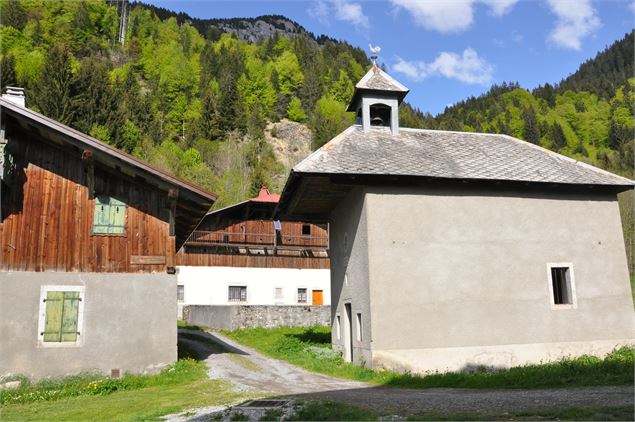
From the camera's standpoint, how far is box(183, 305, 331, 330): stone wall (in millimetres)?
28578

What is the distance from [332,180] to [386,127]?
4.95 metres

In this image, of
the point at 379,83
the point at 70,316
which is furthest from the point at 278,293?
the point at 70,316

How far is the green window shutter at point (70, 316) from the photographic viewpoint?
1346 cm

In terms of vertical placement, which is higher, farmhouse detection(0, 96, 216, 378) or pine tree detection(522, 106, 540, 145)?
pine tree detection(522, 106, 540, 145)

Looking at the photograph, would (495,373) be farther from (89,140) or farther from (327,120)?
(327,120)

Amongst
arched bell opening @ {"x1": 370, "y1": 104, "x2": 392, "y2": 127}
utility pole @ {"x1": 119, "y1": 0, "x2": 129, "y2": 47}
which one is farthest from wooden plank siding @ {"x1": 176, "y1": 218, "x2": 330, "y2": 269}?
utility pole @ {"x1": 119, "y1": 0, "x2": 129, "y2": 47}

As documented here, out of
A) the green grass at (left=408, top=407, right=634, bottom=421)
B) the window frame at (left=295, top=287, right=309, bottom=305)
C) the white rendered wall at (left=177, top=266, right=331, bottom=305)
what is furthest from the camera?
the window frame at (left=295, top=287, right=309, bottom=305)

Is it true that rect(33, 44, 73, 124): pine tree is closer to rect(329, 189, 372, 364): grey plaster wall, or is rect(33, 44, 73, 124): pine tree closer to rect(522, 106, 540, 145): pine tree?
rect(329, 189, 372, 364): grey plaster wall

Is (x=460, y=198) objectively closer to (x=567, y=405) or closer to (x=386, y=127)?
(x=386, y=127)

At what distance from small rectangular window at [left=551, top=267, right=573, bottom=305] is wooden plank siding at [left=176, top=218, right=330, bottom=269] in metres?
21.8

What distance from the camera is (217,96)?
315 feet

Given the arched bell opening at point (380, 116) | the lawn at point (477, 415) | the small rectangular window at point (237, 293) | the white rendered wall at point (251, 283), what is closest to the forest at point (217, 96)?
the white rendered wall at point (251, 283)

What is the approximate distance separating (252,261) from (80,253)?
74.9 ft

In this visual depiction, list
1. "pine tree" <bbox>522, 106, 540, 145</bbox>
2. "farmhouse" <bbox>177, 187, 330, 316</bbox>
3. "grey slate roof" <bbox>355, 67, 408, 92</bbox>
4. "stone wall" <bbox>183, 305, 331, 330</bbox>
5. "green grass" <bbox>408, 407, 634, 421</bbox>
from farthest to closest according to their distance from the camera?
1. "pine tree" <bbox>522, 106, 540, 145</bbox>
2. "farmhouse" <bbox>177, 187, 330, 316</bbox>
3. "stone wall" <bbox>183, 305, 331, 330</bbox>
4. "grey slate roof" <bbox>355, 67, 408, 92</bbox>
5. "green grass" <bbox>408, 407, 634, 421</bbox>
